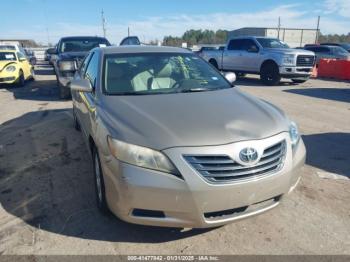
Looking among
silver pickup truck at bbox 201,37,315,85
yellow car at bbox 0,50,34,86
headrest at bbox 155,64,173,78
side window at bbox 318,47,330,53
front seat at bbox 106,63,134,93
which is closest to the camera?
front seat at bbox 106,63,134,93

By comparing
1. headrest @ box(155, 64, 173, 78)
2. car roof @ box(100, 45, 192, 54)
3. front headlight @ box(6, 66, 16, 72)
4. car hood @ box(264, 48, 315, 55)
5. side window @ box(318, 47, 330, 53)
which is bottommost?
front headlight @ box(6, 66, 16, 72)

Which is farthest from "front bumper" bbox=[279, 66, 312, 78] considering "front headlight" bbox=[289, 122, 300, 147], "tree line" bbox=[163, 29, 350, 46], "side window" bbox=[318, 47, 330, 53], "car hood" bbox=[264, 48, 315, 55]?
"tree line" bbox=[163, 29, 350, 46]

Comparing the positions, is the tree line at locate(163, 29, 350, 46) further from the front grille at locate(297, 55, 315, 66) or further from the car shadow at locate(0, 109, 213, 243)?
the car shadow at locate(0, 109, 213, 243)

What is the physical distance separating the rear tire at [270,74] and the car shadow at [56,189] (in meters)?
9.42

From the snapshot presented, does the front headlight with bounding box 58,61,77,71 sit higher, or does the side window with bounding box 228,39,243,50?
the side window with bounding box 228,39,243,50

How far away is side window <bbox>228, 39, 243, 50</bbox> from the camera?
49.8 ft

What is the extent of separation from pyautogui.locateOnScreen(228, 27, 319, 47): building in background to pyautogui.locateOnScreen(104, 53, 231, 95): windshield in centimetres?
5677

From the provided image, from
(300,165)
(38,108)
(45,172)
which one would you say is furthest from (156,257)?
(38,108)

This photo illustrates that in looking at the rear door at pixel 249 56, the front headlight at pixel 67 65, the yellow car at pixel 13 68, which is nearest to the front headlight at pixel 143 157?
the front headlight at pixel 67 65

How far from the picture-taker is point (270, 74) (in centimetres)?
1378

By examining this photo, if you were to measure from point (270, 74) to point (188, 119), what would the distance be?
38.3 feet

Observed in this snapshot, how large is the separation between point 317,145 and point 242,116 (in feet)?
10.0

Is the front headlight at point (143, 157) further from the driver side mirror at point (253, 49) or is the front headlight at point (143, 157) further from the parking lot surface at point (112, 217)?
the driver side mirror at point (253, 49)

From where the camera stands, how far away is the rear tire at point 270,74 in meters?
13.5
